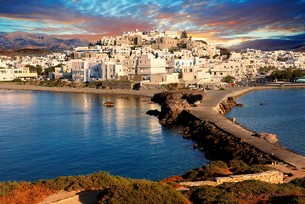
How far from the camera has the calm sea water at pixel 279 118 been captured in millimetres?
27078

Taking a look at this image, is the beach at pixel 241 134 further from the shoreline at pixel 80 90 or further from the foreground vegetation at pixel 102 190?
the foreground vegetation at pixel 102 190

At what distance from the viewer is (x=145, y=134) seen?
30.0 meters

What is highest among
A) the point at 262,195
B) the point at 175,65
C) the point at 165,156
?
the point at 175,65

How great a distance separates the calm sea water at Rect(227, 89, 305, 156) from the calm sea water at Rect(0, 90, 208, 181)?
661cm

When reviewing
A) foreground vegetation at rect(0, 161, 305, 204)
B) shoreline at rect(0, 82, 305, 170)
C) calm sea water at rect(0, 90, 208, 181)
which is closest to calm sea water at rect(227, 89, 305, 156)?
shoreline at rect(0, 82, 305, 170)

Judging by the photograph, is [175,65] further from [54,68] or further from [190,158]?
[190,158]

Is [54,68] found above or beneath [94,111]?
above

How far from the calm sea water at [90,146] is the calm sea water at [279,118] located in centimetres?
661

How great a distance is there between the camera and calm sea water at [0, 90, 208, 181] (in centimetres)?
2059

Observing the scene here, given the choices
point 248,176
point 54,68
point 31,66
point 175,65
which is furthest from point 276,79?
point 248,176

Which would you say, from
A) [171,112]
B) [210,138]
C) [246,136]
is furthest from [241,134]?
[171,112]

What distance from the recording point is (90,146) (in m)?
26.1

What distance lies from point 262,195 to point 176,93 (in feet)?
134

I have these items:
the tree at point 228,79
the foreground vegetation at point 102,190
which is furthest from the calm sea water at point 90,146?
the tree at point 228,79
